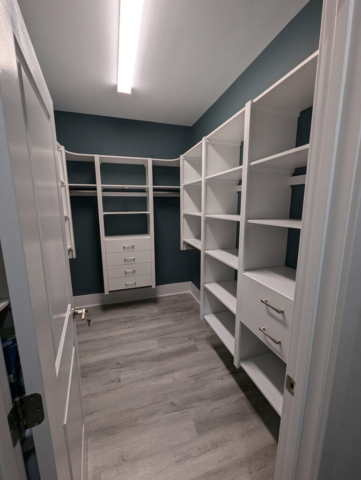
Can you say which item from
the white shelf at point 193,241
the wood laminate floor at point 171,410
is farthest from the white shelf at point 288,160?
the wood laminate floor at point 171,410

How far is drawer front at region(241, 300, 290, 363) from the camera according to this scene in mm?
1034

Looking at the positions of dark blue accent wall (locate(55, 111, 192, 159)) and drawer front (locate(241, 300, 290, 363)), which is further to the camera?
dark blue accent wall (locate(55, 111, 192, 159))

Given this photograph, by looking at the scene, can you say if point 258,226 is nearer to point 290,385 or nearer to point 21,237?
point 290,385

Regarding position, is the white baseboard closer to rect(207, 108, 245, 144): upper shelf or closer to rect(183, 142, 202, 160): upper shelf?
rect(183, 142, 202, 160): upper shelf

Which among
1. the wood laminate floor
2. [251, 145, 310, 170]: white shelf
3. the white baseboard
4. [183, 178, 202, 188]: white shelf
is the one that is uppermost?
[183, 178, 202, 188]: white shelf

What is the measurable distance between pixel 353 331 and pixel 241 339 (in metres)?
1.08

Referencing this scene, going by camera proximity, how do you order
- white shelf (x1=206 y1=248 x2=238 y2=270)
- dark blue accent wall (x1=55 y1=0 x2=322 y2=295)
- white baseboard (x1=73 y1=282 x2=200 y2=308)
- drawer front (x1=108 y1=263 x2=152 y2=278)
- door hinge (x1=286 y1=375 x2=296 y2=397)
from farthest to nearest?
white baseboard (x1=73 y1=282 x2=200 y2=308) → drawer front (x1=108 y1=263 x2=152 y2=278) → dark blue accent wall (x1=55 y1=0 x2=322 y2=295) → white shelf (x1=206 y1=248 x2=238 y2=270) → door hinge (x1=286 y1=375 x2=296 y2=397)

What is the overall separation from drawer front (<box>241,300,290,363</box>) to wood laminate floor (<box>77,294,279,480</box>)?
2.17 feet

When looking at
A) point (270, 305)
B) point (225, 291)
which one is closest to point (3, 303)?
point (270, 305)

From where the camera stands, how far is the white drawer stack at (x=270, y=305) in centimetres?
102

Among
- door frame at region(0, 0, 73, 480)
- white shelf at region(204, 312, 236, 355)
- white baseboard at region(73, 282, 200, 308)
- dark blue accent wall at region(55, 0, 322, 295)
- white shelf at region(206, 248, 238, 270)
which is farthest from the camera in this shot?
white baseboard at region(73, 282, 200, 308)

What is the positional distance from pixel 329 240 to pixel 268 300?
738 millimetres

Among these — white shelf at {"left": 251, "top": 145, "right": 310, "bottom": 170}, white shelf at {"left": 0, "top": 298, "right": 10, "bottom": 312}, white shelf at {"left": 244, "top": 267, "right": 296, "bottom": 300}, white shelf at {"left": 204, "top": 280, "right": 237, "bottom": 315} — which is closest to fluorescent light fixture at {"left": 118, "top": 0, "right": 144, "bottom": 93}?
Answer: white shelf at {"left": 251, "top": 145, "right": 310, "bottom": 170}

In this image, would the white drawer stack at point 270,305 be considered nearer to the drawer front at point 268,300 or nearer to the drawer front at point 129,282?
the drawer front at point 268,300
